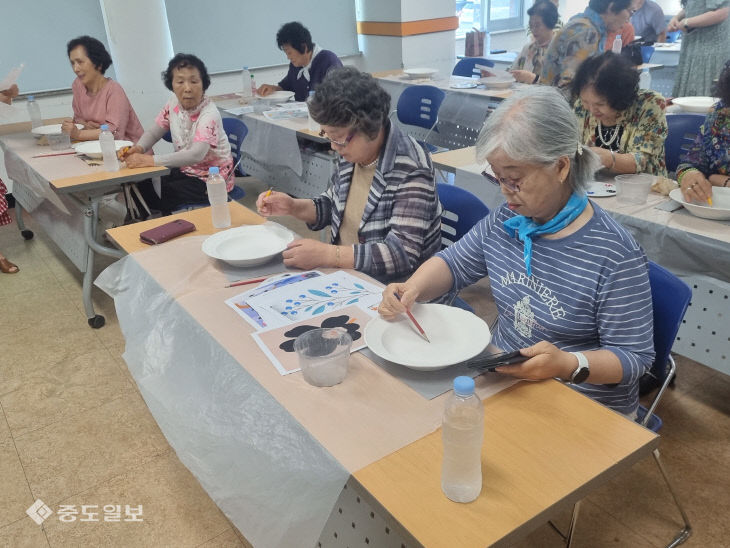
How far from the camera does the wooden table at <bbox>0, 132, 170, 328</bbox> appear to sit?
2.62 m

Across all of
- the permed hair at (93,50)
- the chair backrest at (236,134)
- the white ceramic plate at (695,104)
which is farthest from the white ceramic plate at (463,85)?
the permed hair at (93,50)

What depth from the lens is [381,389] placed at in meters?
1.12

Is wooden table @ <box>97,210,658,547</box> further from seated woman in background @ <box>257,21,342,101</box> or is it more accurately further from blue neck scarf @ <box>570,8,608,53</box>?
blue neck scarf @ <box>570,8,608,53</box>

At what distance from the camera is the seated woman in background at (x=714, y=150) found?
6.68 ft

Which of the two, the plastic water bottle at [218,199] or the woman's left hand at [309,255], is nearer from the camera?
the woman's left hand at [309,255]

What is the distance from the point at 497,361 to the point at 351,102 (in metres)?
0.87

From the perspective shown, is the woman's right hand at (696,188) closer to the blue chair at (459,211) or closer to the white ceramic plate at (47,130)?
the blue chair at (459,211)

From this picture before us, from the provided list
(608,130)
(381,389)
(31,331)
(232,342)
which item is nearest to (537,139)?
(381,389)

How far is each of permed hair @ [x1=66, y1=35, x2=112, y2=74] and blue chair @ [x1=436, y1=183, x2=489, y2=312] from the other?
2475mm

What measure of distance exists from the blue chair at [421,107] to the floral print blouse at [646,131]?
1885 millimetres

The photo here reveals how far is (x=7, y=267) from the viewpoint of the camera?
3.49 metres

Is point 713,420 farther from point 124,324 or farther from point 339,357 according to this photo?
point 124,324

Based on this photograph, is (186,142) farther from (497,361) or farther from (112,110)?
(497,361)

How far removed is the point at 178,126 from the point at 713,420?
2704 mm
